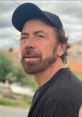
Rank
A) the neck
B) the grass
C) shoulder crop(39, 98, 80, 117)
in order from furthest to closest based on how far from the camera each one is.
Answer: the grass, the neck, shoulder crop(39, 98, 80, 117)

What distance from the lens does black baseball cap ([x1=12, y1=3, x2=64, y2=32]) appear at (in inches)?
36.2

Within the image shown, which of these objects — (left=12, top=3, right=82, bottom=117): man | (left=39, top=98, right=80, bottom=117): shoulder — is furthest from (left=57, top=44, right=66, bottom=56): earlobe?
(left=39, top=98, right=80, bottom=117): shoulder

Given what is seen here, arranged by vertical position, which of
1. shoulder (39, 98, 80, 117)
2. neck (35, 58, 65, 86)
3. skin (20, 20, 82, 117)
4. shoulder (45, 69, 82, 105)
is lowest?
shoulder (39, 98, 80, 117)

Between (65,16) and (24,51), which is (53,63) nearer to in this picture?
(24,51)

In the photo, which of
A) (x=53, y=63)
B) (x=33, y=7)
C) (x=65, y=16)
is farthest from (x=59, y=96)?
(x=65, y=16)

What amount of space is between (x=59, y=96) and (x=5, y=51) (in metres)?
1.82

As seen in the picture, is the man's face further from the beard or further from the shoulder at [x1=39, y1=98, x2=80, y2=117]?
the shoulder at [x1=39, y1=98, x2=80, y2=117]

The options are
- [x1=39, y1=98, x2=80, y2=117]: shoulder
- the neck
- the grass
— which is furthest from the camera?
the grass

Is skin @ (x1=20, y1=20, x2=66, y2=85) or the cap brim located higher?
the cap brim

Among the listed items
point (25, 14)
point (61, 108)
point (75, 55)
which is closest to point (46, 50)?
point (25, 14)

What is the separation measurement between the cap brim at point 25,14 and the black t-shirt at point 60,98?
0.18 metres

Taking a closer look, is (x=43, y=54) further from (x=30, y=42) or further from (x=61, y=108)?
(x=61, y=108)

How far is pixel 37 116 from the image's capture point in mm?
801

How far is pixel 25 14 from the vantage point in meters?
0.98
